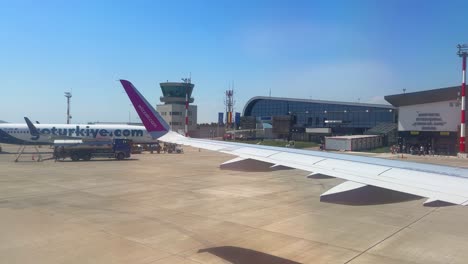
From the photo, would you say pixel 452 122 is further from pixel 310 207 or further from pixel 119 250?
pixel 119 250

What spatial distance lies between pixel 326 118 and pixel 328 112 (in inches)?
64.8

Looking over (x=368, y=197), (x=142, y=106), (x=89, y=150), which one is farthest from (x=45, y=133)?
(x=368, y=197)

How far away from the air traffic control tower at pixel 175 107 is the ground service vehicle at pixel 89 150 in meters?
39.3

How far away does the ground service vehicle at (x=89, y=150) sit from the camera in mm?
37125

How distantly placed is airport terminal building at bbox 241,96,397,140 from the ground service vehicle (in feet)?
161

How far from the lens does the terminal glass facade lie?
264ft

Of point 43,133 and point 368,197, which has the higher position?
point 43,133

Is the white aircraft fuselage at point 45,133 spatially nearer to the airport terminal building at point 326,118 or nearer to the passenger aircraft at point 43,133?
the passenger aircraft at point 43,133

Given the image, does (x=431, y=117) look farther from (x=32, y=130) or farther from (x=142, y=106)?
(x=32, y=130)

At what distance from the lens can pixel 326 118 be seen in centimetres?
8862

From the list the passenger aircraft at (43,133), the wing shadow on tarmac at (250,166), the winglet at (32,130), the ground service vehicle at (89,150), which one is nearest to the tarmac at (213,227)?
the wing shadow on tarmac at (250,166)

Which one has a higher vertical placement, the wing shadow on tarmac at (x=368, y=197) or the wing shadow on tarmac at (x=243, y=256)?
the wing shadow on tarmac at (x=368, y=197)

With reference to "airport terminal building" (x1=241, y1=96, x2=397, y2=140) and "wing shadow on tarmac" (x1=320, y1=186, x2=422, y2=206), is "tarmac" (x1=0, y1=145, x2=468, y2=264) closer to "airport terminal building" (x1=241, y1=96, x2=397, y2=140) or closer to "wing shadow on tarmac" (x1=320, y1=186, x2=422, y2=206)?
"wing shadow on tarmac" (x1=320, y1=186, x2=422, y2=206)

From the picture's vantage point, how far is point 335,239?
11.2m
